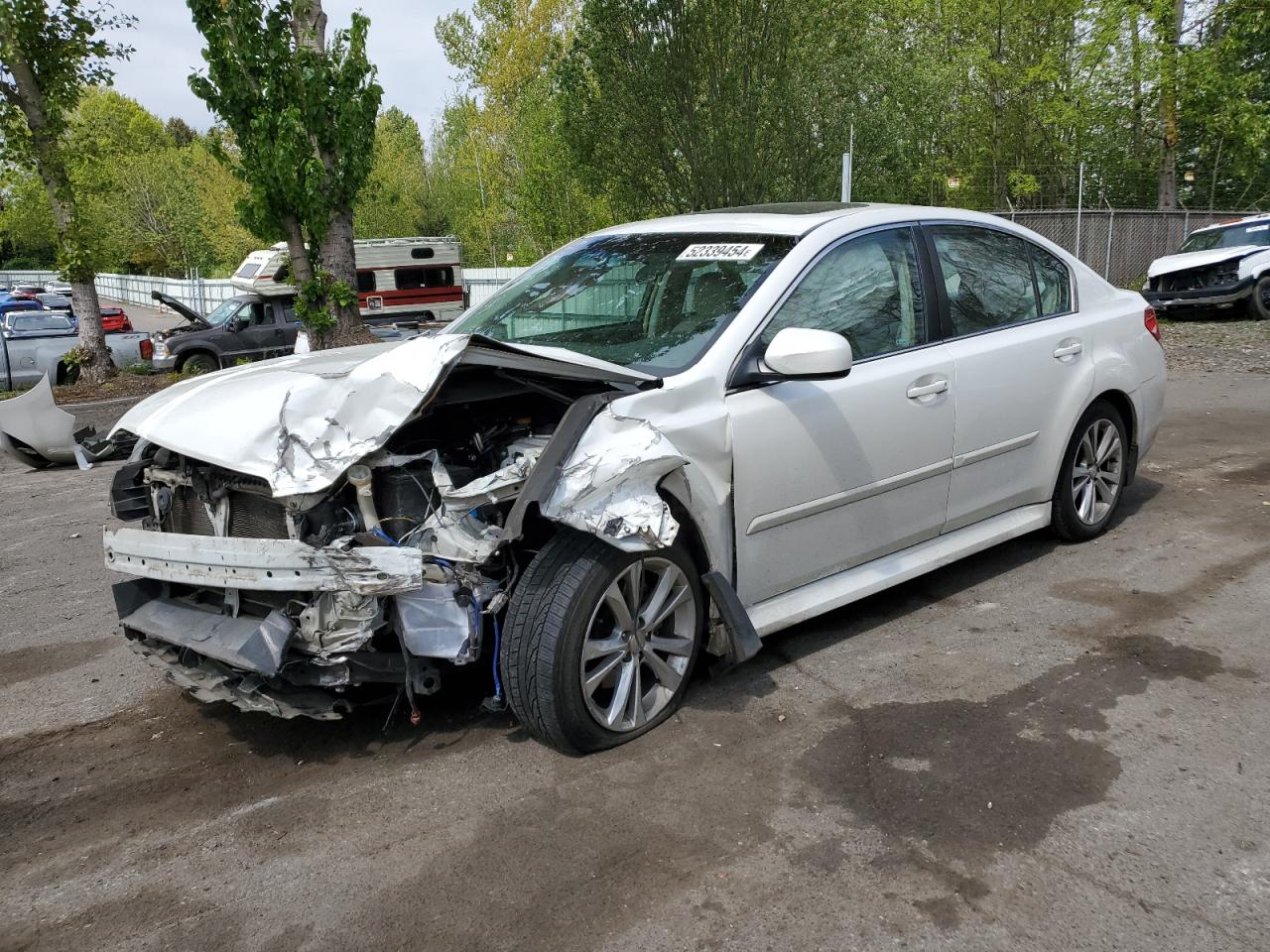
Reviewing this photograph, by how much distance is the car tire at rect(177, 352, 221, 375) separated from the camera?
59.2ft

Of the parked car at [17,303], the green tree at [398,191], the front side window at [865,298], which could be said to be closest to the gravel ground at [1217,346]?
→ the front side window at [865,298]

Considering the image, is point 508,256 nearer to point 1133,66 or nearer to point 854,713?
point 1133,66

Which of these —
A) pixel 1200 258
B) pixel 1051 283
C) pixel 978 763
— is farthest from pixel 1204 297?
pixel 978 763

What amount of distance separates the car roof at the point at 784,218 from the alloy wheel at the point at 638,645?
1.56 m

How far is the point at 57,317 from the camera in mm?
18281

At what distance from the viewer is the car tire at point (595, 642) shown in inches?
129

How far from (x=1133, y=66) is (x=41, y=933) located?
29.1 metres

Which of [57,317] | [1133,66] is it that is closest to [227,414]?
[57,317]

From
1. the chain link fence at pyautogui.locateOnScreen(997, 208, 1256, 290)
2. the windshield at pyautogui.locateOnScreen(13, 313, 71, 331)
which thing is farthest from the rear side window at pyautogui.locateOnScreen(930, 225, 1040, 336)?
the chain link fence at pyautogui.locateOnScreen(997, 208, 1256, 290)

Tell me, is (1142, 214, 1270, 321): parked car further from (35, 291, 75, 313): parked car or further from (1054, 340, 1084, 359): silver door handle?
(35, 291, 75, 313): parked car

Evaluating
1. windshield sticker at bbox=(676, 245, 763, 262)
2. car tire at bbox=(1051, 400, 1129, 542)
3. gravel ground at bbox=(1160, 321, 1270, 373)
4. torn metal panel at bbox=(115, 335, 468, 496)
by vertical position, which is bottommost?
gravel ground at bbox=(1160, 321, 1270, 373)

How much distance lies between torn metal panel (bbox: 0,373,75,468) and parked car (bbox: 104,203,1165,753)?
63 centimetres

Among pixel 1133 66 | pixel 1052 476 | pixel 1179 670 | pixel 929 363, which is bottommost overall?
pixel 1179 670

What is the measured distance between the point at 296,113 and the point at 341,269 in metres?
2.07
